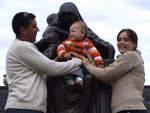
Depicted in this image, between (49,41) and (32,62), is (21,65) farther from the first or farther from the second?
(49,41)

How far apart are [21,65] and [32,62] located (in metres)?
0.12

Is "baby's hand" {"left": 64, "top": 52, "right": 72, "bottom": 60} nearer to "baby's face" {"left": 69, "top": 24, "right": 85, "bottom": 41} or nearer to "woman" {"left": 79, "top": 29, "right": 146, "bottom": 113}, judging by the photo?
"baby's face" {"left": 69, "top": 24, "right": 85, "bottom": 41}

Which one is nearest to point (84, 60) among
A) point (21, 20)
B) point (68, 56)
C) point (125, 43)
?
point (68, 56)

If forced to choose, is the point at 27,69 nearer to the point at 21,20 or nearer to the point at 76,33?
the point at 21,20

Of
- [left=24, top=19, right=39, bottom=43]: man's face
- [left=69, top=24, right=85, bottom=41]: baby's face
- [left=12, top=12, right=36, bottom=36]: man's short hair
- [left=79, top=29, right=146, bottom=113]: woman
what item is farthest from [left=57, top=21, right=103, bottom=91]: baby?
[left=12, top=12, right=36, bottom=36]: man's short hair

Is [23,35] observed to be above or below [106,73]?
→ above

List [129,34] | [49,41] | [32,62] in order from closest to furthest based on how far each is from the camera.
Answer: [32,62] → [129,34] → [49,41]

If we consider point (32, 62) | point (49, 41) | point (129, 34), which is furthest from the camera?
point (49, 41)

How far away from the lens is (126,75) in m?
A: 3.60

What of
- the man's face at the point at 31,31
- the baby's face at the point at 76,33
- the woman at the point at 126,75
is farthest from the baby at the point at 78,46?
the man's face at the point at 31,31

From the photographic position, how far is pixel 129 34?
3740 millimetres

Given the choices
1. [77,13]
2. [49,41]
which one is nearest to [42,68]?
[49,41]

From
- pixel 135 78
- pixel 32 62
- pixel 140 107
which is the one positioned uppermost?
pixel 32 62

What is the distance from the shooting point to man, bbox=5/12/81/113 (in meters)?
3.31
